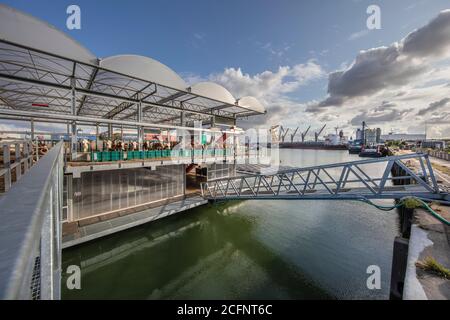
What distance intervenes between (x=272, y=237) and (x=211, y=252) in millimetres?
3745

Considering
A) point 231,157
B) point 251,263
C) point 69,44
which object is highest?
point 69,44

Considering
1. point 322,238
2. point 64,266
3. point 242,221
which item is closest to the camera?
point 64,266

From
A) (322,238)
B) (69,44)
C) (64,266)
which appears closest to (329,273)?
(322,238)

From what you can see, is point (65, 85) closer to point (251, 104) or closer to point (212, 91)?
point (212, 91)

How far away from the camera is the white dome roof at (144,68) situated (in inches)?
450

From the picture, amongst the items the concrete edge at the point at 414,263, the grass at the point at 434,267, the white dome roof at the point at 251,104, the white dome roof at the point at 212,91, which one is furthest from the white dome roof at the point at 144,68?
the grass at the point at 434,267

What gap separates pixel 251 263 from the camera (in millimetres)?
8773

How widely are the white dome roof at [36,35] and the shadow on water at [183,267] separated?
32.4 feet

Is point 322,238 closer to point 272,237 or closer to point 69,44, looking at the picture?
point 272,237

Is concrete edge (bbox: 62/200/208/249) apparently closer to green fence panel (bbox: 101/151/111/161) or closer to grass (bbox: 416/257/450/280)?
green fence panel (bbox: 101/151/111/161)

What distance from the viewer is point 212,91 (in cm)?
1684

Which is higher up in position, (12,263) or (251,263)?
(12,263)

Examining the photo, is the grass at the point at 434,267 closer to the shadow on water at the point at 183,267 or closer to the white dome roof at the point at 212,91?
the shadow on water at the point at 183,267

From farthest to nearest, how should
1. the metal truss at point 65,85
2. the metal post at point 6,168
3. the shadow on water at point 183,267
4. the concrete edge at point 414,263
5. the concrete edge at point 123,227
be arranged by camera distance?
the metal truss at point 65,85 < the concrete edge at point 123,227 < the shadow on water at point 183,267 < the metal post at point 6,168 < the concrete edge at point 414,263
